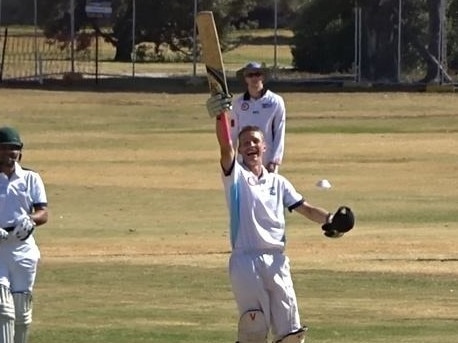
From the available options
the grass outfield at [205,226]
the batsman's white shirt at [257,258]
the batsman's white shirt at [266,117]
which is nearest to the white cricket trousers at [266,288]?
the batsman's white shirt at [257,258]

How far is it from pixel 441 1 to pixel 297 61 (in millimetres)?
13995

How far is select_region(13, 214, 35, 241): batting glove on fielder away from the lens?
10.0 m

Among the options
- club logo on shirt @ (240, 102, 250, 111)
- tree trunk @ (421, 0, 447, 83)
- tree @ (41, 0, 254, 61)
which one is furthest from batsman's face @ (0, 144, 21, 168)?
tree @ (41, 0, 254, 61)

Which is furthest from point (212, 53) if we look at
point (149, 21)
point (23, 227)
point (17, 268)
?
point (149, 21)

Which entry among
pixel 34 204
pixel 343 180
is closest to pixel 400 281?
pixel 34 204

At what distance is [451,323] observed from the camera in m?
13.7

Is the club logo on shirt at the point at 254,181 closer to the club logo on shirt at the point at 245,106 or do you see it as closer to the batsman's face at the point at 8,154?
the batsman's face at the point at 8,154

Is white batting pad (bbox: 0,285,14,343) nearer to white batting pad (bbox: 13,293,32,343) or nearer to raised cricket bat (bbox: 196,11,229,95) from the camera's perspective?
white batting pad (bbox: 13,293,32,343)

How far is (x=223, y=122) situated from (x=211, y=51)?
17.0 inches

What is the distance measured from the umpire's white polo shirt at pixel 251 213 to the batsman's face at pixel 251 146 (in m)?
0.07

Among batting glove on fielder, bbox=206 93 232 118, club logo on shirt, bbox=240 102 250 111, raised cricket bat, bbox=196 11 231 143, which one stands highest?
raised cricket bat, bbox=196 11 231 143

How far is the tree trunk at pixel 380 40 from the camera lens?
53106mm

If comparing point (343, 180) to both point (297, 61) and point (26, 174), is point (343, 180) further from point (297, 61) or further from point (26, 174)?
point (297, 61)

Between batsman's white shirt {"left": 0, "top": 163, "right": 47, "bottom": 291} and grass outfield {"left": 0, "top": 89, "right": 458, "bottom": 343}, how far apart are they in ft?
8.49
